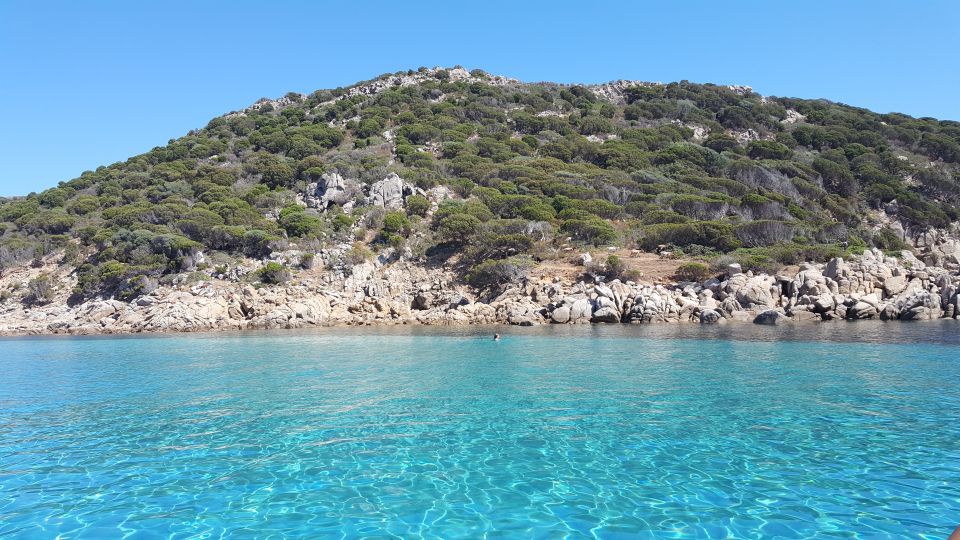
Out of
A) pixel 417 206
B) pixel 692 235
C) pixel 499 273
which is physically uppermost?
pixel 417 206

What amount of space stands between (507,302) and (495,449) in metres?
26.3

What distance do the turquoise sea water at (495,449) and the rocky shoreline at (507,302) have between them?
541 inches

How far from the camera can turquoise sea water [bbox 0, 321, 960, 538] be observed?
5656 millimetres

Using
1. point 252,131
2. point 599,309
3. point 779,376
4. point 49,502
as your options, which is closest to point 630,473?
point 49,502

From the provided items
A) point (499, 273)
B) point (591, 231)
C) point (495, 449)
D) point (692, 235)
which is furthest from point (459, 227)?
point (495, 449)

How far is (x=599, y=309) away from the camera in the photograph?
31.1 meters

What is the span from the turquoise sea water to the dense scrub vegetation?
78.3 ft

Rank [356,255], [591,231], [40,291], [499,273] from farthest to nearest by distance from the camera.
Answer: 1. [591,231]
2. [356,255]
3. [40,291]
4. [499,273]

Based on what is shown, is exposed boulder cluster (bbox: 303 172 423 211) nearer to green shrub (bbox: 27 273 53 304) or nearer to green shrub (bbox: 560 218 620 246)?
green shrub (bbox: 560 218 620 246)

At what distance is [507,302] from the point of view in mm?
34250

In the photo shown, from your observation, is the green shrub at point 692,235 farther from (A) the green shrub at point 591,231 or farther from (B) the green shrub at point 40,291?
(B) the green shrub at point 40,291

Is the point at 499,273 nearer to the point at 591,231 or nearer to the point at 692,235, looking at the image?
the point at 591,231

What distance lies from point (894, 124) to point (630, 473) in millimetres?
89266

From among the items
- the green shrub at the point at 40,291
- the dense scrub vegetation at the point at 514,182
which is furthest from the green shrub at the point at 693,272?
the green shrub at the point at 40,291
